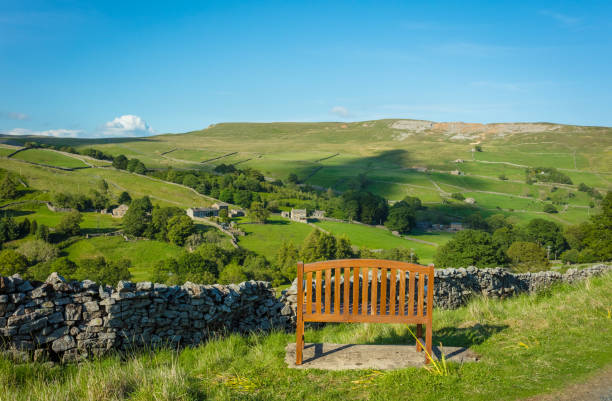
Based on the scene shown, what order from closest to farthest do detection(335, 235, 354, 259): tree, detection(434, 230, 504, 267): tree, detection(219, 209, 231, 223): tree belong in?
detection(434, 230, 504, 267): tree → detection(335, 235, 354, 259): tree → detection(219, 209, 231, 223): tree

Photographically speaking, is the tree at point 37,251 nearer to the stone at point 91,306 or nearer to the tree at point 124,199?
the tree at point 124,199

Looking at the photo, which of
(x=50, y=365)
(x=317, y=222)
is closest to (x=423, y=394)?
(x=50, y=365)

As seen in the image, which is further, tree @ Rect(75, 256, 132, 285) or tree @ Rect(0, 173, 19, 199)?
tree @ Rect(0, 173, 19, 199)

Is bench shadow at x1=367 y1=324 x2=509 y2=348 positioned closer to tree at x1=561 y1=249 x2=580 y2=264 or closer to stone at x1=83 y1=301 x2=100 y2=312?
stone at x1=83 y1=301 x2=100 y2=312

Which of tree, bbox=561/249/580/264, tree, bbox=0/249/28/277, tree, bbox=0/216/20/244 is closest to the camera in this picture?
tree, bbox=0/249/28/277

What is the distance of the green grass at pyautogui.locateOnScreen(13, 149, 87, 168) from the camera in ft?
404

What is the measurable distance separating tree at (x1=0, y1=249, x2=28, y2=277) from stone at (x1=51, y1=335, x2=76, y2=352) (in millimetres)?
62796

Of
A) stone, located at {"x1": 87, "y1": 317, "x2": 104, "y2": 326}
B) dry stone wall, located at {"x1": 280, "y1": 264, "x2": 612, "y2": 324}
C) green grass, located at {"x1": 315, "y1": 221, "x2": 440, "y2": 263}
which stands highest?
stone, located at {"x1": 87, "y1": 317, "x2": 104, "y2": 326}

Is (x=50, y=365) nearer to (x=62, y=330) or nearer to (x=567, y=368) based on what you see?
(x=62, y=330)

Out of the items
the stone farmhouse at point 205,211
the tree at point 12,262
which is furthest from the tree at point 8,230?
the stone farmhouse at point 205,211

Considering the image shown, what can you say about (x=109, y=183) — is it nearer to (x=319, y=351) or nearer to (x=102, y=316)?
(x=102, y=316)

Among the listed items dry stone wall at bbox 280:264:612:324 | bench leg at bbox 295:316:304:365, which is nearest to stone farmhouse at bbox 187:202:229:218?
dry stone wall at bbox 280:264:612:324

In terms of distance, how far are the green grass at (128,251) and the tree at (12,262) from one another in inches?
324

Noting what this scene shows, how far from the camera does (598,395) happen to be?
491cm
